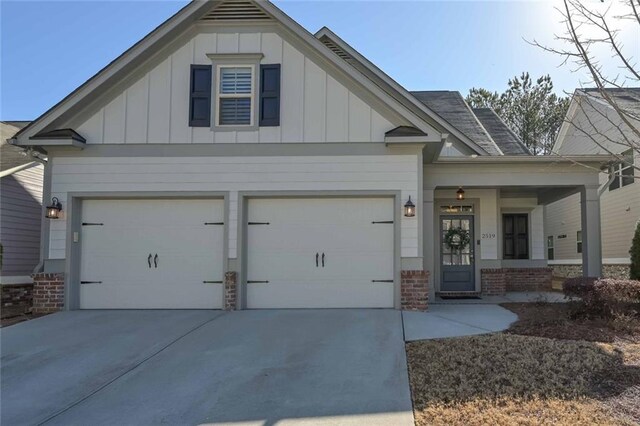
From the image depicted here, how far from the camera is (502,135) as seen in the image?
14.7m

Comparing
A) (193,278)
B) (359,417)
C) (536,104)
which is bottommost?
(359,417)

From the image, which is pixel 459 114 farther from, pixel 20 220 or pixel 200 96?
pixel 20 220

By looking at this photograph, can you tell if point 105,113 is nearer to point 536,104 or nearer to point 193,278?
point 193,278

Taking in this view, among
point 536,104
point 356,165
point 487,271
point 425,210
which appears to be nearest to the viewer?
point 356,165

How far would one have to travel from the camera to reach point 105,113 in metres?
9.31

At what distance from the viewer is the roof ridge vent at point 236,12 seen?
9.30m

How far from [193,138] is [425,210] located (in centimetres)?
509

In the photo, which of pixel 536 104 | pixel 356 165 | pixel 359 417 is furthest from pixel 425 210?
pixel 536 104

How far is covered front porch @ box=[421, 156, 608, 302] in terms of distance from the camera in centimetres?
1036

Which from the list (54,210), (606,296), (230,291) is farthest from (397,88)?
(54,210)

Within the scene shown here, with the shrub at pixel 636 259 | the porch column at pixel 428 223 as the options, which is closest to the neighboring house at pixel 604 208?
the shrub at pixel 636 259

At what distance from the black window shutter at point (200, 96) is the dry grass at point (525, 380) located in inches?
226

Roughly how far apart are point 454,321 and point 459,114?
890 centimetres

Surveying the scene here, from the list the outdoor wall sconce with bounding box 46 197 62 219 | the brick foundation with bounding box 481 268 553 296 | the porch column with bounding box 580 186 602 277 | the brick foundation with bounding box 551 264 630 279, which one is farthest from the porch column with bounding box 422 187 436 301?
the outdoor wall sconce with bounding box 46 197 62 219
